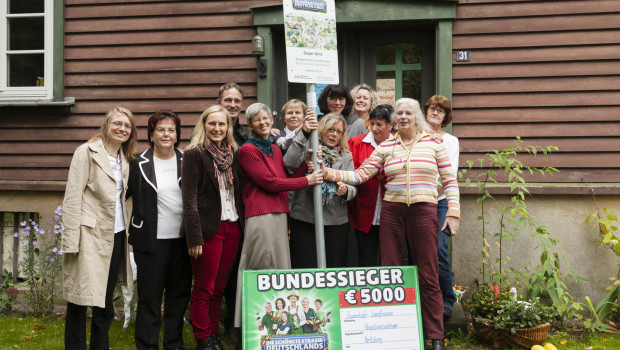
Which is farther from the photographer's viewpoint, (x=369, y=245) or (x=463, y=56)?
(x=463, y=56)

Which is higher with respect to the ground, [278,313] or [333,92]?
[333,92]

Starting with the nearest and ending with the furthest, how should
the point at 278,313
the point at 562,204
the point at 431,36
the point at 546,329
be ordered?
the point at 278,313 < the point at 546,329 < the point at 562,204 < the point at 431,36

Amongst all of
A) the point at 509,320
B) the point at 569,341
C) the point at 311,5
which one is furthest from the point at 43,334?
the point at 569,341

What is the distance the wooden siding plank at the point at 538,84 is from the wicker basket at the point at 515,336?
241 centimetres

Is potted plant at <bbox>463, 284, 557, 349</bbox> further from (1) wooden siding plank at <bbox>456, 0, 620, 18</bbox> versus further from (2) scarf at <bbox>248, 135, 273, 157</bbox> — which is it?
(1) wooden siding plank at <bbox>456, 0, 620, 18</bbox>

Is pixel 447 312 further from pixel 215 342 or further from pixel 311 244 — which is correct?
pixel 215 342

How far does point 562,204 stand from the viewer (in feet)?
18.3

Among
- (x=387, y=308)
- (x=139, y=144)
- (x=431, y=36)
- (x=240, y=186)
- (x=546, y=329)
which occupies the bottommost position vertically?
(x=546, y=329)

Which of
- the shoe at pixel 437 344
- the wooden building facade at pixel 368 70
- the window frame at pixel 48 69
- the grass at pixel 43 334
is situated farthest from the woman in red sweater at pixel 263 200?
the window frame at pixel 48 69

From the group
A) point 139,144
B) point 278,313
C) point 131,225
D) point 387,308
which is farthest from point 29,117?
point 387,308

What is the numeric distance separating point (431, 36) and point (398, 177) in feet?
8.90

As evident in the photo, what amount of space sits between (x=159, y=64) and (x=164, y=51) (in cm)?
15

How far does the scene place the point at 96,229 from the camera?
3730 mm

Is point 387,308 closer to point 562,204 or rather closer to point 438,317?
point 438,317
